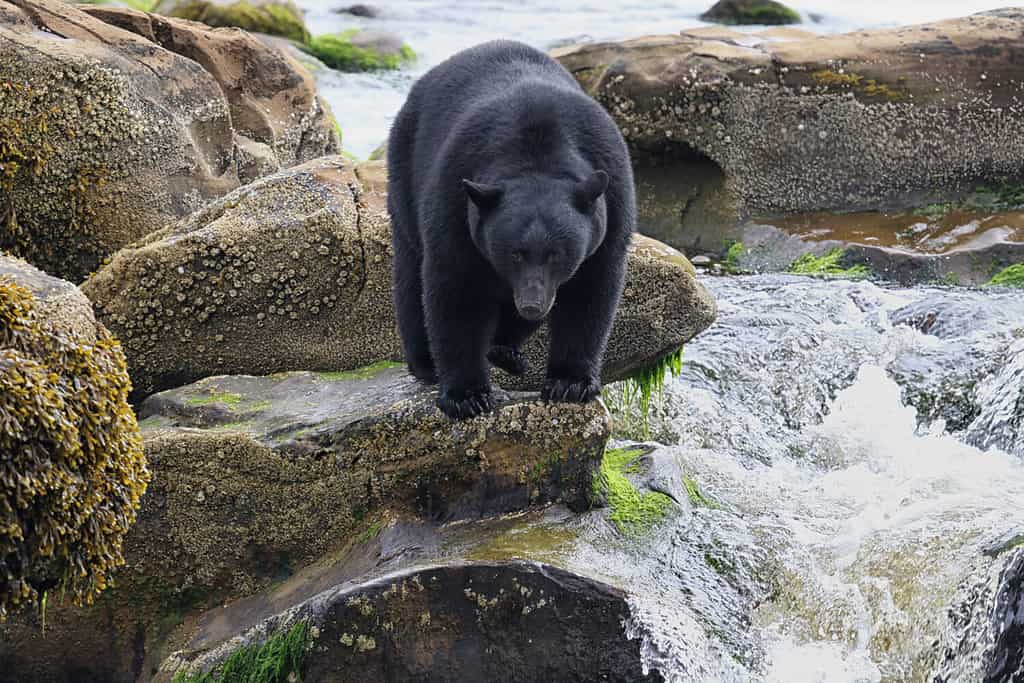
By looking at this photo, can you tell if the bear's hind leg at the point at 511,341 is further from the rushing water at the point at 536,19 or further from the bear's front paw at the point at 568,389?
the rushing water at the point at 536,19

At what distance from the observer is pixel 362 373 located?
689 centimetres

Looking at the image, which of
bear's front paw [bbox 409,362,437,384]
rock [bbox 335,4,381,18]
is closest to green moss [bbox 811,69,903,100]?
bear's front paw [bbox 409,362,437,384]

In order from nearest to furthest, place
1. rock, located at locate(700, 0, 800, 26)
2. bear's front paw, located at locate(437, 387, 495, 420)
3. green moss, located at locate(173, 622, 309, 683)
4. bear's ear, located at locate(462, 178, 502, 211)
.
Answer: bear's ear, located at locate(462, 178, 502, 211) → green moss, located at locate(173, 622, 309, 683) → bear's front paw, located at locate(437, 387, 495, 420) → rock, located at locate(700, 0, 800, 26)

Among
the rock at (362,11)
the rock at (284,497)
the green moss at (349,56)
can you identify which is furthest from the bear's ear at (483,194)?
the rock at (362,11)

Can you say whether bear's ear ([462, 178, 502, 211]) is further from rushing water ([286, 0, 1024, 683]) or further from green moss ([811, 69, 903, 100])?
green moss ([811, 69, 903, 100])

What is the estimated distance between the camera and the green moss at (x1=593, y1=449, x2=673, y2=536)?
5777 mm

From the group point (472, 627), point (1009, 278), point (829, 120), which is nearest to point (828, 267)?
point (1009, 278)

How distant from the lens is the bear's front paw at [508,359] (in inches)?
261

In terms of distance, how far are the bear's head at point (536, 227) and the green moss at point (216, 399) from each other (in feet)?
6.54

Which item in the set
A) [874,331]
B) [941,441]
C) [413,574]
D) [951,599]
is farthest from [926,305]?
[413,574]

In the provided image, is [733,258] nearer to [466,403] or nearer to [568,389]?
[568,389]

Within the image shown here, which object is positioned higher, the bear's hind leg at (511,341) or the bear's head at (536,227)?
the bear's head at (536,227)

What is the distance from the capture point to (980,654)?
5320 mm

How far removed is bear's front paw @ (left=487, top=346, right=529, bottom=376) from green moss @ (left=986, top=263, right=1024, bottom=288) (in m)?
4.60
